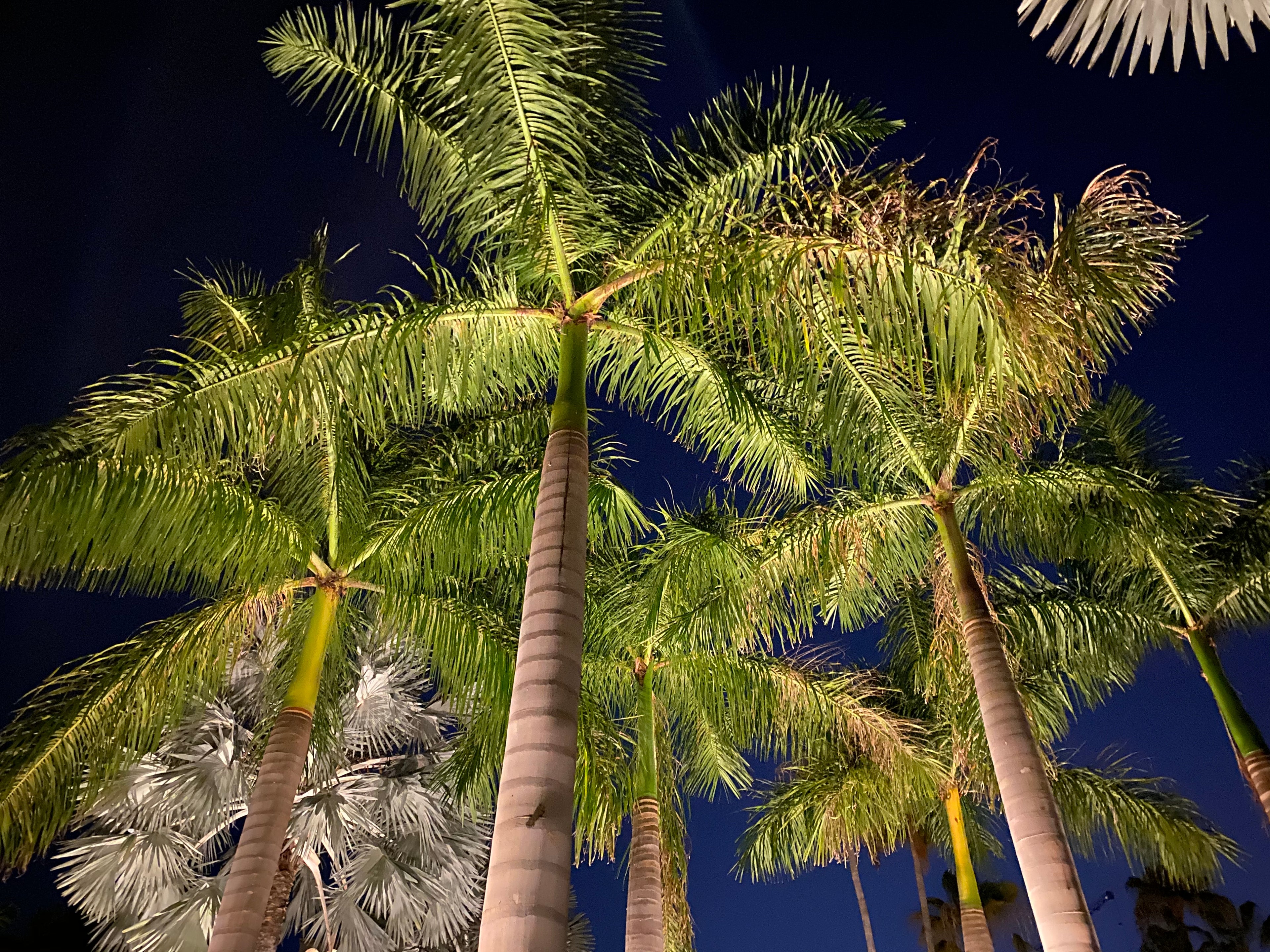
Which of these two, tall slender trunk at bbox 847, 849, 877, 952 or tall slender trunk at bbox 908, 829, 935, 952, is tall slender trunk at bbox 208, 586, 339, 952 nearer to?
tall slender trunk at bbox 847, 849, 877, 952

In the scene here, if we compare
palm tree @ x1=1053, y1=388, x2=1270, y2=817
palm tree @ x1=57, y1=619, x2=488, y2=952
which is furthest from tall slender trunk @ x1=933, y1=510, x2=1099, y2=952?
palm tree @ x1=57, y1=619, x2=488, y2=952

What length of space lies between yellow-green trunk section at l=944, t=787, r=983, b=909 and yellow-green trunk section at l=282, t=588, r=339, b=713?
10385 millimetres

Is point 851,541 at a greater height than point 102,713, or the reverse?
point 851,541

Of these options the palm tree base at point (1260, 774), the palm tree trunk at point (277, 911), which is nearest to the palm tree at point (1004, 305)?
the palm tree base at point (1260, 774)

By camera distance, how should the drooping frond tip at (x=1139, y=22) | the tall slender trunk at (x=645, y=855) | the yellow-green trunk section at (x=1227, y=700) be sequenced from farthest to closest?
the yellow-green trunk section at (x=1227, y=700) < the tall slender trunk at (x=645, y=855) < the drooping frond tip at (x=1139, y=22)

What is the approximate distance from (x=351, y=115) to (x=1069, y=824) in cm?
1332

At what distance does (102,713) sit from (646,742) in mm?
5911

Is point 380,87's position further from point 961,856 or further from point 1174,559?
point 961,856

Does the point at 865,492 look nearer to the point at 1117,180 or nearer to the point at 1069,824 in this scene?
the point at 1117,180

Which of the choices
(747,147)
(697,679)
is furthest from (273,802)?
(747,147)

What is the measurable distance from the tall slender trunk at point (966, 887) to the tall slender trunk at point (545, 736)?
11.5 meters

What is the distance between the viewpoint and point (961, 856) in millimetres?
15008

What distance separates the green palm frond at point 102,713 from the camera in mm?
8500

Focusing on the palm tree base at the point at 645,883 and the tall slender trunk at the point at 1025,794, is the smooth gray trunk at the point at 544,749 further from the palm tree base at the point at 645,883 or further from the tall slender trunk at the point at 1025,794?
the palm tree base at the point at 645,883
